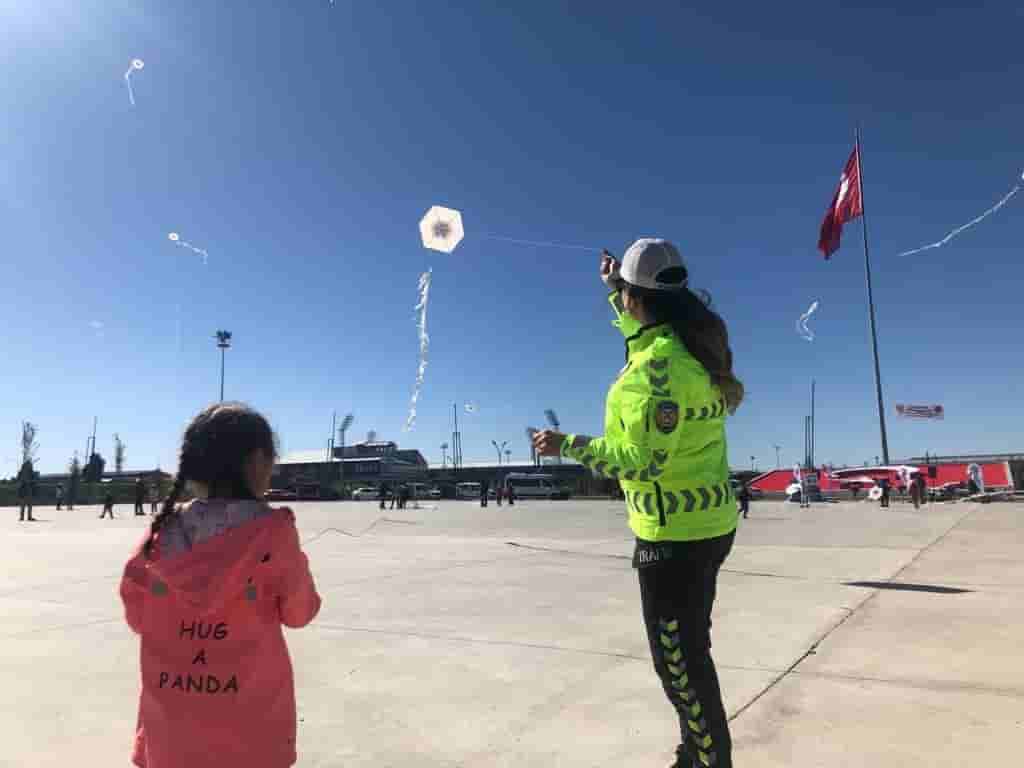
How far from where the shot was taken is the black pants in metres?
2.10

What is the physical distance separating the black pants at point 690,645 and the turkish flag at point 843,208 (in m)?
30.1

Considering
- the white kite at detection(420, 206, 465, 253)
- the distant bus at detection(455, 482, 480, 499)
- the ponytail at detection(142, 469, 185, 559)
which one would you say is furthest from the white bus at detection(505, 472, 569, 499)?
the ponytail at detection(142, 469, 185, 559)

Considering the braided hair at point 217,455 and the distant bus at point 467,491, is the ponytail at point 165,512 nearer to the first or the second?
the braided hair at point 217,455

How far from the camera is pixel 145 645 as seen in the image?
1.71 m

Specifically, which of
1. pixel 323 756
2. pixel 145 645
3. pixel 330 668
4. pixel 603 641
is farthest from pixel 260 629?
pixel 603 641

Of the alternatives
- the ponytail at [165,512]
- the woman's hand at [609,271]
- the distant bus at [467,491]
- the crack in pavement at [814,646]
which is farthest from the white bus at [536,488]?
the ponytail at [165,512]

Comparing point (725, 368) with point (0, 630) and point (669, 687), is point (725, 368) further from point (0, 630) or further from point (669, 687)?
point (0, 630)

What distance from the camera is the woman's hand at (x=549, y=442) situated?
2.22 meters

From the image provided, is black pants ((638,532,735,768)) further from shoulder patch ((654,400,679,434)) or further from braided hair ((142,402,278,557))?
braided hair ((142,402,278,557))

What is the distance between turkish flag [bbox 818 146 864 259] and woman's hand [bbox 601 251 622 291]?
29.5 metres

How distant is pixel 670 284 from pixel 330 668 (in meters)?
3.07

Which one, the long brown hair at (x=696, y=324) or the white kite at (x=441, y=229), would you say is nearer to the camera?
the long brown hair at (x=696, y=324)

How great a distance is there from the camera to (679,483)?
214 centimetres

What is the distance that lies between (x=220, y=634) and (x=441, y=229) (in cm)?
478
